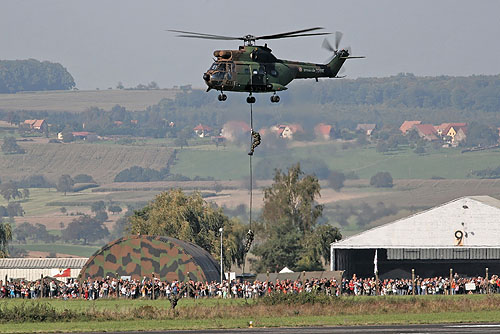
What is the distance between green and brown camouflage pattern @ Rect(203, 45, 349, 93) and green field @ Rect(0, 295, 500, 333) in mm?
11303

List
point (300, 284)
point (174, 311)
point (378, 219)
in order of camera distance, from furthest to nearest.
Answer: point (378, 219)
point (300, 284)
point (174, 311)

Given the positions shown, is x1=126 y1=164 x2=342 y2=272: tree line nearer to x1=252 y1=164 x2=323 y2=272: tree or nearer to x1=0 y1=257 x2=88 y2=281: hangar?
x1=252 y1=164 x2=323 y2=272: tree

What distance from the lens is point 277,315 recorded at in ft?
179

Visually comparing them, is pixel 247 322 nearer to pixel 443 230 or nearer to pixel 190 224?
pixel 443 230

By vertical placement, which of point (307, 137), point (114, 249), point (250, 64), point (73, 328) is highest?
point (307, 137)

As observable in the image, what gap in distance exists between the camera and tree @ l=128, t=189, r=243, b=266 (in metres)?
117

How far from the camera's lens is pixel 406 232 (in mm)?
88938

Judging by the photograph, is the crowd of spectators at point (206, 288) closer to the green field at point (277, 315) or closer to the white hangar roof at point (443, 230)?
the white hangar roof at point (443, 230)

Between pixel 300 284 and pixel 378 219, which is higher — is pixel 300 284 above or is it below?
below

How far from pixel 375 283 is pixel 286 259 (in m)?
44.0

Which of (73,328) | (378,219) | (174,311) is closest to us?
(73,328)

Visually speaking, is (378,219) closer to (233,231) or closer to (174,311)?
(233,231)

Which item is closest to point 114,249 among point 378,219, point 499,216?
point 499,216

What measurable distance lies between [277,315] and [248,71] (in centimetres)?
1292
